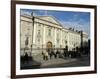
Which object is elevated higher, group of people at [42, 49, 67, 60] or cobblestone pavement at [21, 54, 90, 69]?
group of people at [42, 49, 67, 60]

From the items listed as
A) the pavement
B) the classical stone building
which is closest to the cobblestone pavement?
the pavement

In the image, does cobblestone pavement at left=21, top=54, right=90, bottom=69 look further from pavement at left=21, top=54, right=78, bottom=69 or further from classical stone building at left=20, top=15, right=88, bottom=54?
classical stone building at left=20, top=15, right=88, bottom=54

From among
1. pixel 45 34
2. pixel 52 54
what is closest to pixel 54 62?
pixel 52 54

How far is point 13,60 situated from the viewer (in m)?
1.90

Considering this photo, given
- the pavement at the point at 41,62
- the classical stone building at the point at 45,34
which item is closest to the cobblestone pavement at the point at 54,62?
the pavement at the point at 41,62

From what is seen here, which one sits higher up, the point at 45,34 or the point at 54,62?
the point at 45,34

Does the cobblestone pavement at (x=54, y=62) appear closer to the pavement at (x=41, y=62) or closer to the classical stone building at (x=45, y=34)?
the pavement at (x=41, y=62)

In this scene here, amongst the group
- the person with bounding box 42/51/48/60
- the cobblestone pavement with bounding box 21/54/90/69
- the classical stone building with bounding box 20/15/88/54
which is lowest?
the cobblestone pavement with bounding box 21/54/90/69

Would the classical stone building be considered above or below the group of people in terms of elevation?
above

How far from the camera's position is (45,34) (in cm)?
202

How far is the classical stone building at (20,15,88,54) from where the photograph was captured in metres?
1.96

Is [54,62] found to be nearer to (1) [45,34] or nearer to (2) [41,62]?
(2) [41,62]

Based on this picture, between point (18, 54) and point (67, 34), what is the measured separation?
22.1 inches

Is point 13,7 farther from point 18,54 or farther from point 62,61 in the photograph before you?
point 62,61
